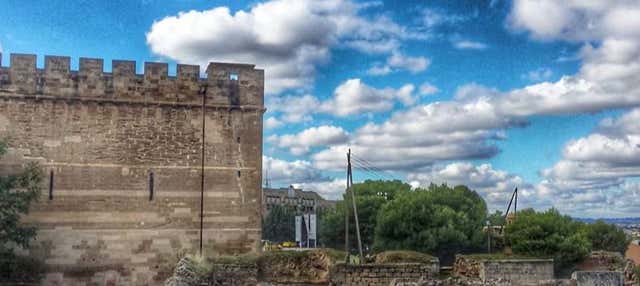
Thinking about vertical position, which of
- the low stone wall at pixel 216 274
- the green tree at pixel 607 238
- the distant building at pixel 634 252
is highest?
the low stone wall at pixel 216 274

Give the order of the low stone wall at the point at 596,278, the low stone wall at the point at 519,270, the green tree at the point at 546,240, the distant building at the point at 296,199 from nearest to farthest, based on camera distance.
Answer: the low stone wall at the point at 596,278 < the low stone wall at the point at 519,270 < the green tree at the point at 546,240 < the distant building at the point at 296,199

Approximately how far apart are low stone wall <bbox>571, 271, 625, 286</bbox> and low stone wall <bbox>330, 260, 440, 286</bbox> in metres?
5.19

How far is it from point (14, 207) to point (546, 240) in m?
24.0

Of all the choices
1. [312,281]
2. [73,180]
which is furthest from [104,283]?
[312,281]

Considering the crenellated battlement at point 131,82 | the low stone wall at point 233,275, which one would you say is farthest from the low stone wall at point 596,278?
the crenellated battlement at point 131,82

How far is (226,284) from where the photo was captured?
1686 cm

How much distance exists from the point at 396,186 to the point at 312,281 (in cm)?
3472

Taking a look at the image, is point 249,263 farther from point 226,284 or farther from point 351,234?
point 351,234

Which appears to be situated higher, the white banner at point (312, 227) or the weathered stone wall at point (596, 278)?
the white banner at point (312, 227)

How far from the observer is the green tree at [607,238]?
50.3 metres

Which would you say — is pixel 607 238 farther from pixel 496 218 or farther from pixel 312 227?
pixel 312 227

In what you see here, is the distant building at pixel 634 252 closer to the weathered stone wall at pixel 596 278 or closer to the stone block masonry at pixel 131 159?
the weathered stone wall at pixel 596 278

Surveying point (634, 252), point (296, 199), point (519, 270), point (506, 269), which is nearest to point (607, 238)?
point (634, 252)

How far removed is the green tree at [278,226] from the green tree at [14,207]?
53.5 metres
